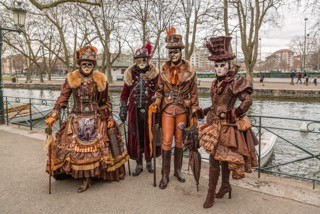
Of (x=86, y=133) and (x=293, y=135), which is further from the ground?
(x=86, y=133)

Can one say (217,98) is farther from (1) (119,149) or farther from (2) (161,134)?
(1) (119,149)

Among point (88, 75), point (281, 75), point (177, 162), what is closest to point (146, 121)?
point (177, 162)

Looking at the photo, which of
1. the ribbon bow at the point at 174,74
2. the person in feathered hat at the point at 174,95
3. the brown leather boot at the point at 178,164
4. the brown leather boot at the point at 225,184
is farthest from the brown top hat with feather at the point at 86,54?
the brown leather boot at the point at 225,184

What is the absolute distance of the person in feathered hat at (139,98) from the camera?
397cm

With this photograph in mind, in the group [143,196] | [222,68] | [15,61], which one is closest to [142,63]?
[222,68]

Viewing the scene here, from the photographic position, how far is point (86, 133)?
3527 millimetres

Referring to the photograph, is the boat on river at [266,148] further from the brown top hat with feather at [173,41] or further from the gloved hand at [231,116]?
the brown top hat with feather at [173,41]

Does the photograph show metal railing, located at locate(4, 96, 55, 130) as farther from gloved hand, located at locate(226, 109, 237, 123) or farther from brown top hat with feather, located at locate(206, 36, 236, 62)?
gloved hand, located at locate(226, 109, 237, 123)

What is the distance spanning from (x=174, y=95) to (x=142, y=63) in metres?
0.77

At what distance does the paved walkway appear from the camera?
3.02 m

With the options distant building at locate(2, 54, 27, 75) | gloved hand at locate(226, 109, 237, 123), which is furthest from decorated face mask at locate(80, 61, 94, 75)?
distant building at locate(2, 54, 27, 75)

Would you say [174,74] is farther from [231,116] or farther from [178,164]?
[178,164]

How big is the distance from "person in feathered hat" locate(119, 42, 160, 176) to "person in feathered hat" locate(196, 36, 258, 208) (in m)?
1.23

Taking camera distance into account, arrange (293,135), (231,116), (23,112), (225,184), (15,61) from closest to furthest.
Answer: (231,116), (225,184), (293,135), (23,112), (15,61)
